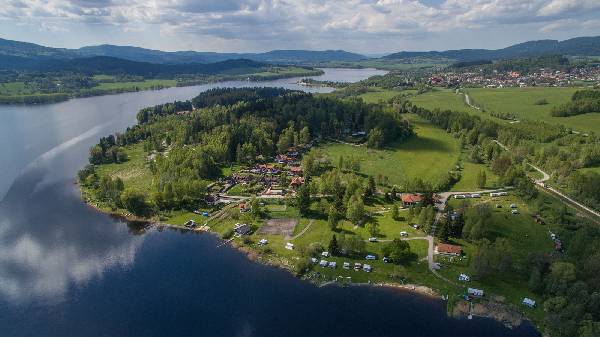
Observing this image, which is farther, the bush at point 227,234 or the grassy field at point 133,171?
the grassy field at point 133,171

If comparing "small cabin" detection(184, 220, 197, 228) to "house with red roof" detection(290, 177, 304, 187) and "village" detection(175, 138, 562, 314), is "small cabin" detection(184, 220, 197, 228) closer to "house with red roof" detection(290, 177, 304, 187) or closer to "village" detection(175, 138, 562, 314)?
"village" detection(175, 138, 562, 314)

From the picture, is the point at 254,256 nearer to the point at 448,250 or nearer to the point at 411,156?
the point at 448,250

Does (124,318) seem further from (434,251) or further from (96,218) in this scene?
(434,251)

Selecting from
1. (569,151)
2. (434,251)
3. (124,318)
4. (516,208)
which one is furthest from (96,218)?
(569,151)

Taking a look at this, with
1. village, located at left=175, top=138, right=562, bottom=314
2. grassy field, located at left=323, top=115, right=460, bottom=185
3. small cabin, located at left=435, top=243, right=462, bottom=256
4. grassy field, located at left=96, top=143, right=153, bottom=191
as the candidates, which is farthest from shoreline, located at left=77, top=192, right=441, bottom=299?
grassy field, located at left=323, top=115, right=460, bottom=185

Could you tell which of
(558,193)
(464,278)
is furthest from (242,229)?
(558,193)

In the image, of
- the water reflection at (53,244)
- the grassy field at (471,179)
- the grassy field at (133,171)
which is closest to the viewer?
the water reflection at (53,244)

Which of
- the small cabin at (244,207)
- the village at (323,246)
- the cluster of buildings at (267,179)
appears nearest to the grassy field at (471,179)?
the village at (323,246)

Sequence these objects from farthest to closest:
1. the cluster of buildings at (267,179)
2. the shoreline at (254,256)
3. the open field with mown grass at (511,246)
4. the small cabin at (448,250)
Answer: the cluster of buildings at (267,179) → the small cabin at (448,250) → the shoreline at (254,256) → the open field with mown grass at (511,246)

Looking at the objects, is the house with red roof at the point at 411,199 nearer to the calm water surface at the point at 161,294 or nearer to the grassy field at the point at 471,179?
the grassy field at the point at 471,179
